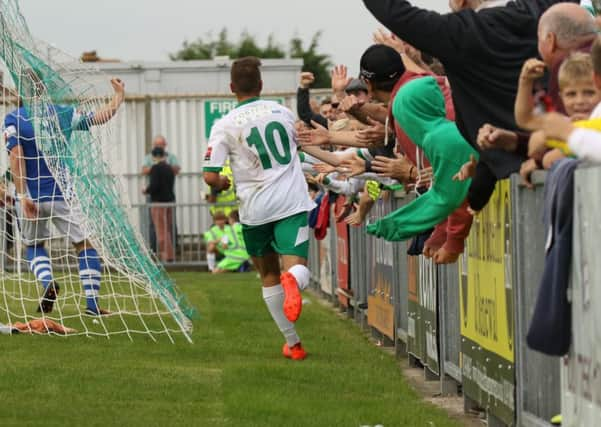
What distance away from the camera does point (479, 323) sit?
26.1 feet

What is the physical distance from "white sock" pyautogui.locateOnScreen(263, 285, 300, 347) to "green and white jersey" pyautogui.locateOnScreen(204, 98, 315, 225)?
0.57 metres

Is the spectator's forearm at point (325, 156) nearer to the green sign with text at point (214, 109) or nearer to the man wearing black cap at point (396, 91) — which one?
the man wearing black cap at point (396, 91)

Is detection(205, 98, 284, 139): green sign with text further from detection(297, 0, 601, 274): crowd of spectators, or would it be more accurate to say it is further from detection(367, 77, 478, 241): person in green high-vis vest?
detection(367, 77, 478, 241): person in green high-vis vest

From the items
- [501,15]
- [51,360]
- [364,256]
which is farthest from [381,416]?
[364,256]

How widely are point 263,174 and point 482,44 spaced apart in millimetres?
4500

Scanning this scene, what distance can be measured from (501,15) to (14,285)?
918cm

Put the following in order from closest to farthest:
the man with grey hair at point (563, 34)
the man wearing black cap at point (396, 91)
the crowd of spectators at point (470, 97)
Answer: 1. the crowd of spectators at point (470, 97)
2. the man with grey hair at point (563, 34)
3. the man wearing black cap at point (396, 91)

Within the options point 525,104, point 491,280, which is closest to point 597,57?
point 525,104

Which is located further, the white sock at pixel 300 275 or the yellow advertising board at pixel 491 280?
the white sock at pixel 300 275

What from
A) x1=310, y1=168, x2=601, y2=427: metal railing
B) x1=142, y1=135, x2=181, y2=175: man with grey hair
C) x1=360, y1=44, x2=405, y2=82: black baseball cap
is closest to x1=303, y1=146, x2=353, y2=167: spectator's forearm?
x1=310, y1=168, x2=601, y2=427: metal railing

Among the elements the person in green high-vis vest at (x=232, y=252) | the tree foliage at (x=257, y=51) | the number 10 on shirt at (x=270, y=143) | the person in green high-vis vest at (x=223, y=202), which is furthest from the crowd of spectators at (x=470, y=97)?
the tree foliage at (x=257, y=51)

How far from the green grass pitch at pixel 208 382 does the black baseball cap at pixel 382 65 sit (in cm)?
190

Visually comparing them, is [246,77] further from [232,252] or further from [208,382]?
[232,252]

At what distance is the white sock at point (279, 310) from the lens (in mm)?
11438
